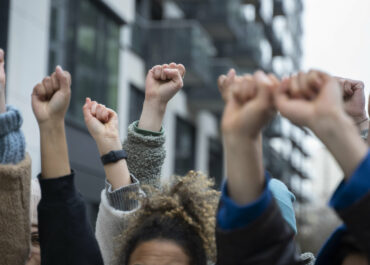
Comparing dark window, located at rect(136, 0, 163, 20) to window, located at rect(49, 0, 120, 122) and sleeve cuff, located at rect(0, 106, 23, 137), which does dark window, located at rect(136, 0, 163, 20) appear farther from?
sleeve cuff, located at rect(0, 106, 23, 137)

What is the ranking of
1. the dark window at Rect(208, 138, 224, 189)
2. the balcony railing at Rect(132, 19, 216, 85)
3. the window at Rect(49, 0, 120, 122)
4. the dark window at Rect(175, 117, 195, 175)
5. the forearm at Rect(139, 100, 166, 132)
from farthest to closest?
1. the dark window at Rect(208, 138, 224, 189)
2. the dark window at Rect(175, 117, 195, 175)
3. the balcony railing at Rect(132, 19, 216, 85)
4. the window at Rect(49, 0, 120, 122)
5. the forearm at Rect(139, 100, 166, 132)

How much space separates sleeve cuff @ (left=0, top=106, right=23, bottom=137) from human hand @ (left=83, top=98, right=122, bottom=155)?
13.7 inches

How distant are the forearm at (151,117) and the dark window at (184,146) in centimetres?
1763

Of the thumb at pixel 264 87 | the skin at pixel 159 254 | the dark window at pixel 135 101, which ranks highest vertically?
the thumb at pixel 264 87

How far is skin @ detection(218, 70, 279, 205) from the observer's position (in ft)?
6.07

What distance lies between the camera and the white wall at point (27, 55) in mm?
11555

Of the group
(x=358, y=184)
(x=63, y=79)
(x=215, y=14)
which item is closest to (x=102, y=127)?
(x=63, y=79)

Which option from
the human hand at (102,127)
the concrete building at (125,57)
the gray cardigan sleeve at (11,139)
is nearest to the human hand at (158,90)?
the human hand at (102,127)

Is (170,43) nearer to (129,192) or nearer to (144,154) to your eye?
(144,154)

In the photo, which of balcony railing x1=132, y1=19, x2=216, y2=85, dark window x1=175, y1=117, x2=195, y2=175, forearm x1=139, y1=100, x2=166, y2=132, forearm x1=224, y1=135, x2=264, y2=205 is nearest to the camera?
forearm x1=224, y1=135, x2=264, y2=205

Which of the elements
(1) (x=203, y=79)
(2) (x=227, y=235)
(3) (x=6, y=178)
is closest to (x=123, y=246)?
(3) (x=6, y=178)

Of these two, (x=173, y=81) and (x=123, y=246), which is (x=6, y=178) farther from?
(x=173, y=81)

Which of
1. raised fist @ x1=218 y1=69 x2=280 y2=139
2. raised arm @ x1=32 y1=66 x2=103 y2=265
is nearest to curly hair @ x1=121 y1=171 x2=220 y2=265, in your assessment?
raised arm @ x1=32 y1=66 x2=103 y2=265

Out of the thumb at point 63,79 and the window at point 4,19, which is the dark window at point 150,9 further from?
the thumb at point 63,79
